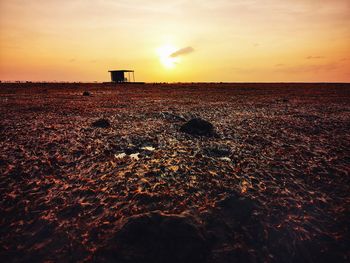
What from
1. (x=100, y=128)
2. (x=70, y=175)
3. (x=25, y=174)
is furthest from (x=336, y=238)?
(x=100, y=128)

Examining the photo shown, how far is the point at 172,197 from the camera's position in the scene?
4.41 m

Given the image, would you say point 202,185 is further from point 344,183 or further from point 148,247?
point 344,183

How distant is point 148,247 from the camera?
2.95 m

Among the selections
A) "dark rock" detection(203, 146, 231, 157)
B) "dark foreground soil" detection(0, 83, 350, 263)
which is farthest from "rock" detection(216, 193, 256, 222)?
"dark rock" detection(203, 146, 231, 157)

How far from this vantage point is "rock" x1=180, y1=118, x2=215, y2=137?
884 cm

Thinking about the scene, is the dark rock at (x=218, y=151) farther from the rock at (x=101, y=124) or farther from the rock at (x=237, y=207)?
the rock at (x=101, y=124)

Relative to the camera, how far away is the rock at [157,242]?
289cm

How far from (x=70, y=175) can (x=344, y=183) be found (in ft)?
21.0

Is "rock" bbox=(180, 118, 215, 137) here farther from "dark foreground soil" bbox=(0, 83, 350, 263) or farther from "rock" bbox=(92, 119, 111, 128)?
"rock" bbox=(92, 119, 111, 128)

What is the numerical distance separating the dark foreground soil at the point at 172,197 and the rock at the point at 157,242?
1 cm

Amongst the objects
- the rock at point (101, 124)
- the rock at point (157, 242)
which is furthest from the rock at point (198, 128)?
the rock at point (157, 242)

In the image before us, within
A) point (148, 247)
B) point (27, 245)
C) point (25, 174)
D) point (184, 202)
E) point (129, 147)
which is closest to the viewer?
point (148, 247)

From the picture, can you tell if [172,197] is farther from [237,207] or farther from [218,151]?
[218,151]

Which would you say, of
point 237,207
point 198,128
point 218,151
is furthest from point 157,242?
point 198,128
